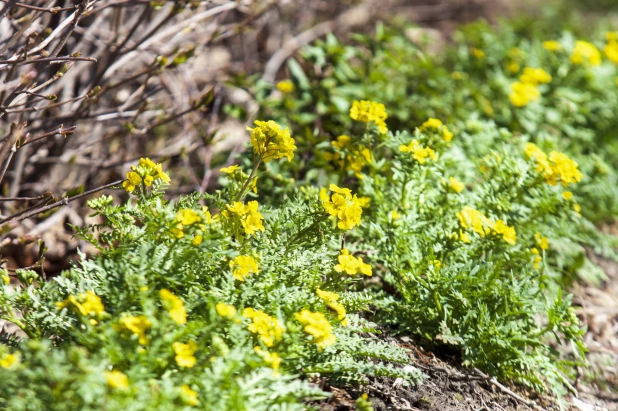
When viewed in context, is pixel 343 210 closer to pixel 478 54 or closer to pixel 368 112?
pixel 368 112

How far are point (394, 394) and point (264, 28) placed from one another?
13.3 ft

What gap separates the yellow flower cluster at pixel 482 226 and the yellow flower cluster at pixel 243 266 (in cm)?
103

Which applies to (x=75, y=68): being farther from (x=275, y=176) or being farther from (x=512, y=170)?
(x=512, y=170)

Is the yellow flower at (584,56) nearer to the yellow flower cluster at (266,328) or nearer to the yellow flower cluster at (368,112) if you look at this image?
the yellow flower cluster at (368,112)

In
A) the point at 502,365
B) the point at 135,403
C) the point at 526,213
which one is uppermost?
the point at 135,403

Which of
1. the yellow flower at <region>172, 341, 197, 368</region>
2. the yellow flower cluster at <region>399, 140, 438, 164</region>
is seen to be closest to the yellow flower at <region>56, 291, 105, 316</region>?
the yellow flower at <region>172, 341, 197, 368</region>

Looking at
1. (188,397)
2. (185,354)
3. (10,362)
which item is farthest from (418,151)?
(10,362)

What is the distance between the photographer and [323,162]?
3387 millimetres

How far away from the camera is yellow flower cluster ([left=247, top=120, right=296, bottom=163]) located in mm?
2328

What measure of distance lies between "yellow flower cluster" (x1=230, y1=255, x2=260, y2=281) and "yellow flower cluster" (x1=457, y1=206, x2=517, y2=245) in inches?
40.6

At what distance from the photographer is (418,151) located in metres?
2.75

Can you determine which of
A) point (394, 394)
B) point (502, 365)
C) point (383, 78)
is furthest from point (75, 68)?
point (502, 365)

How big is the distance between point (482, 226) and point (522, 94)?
196 cm

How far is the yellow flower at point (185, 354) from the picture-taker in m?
1.79
